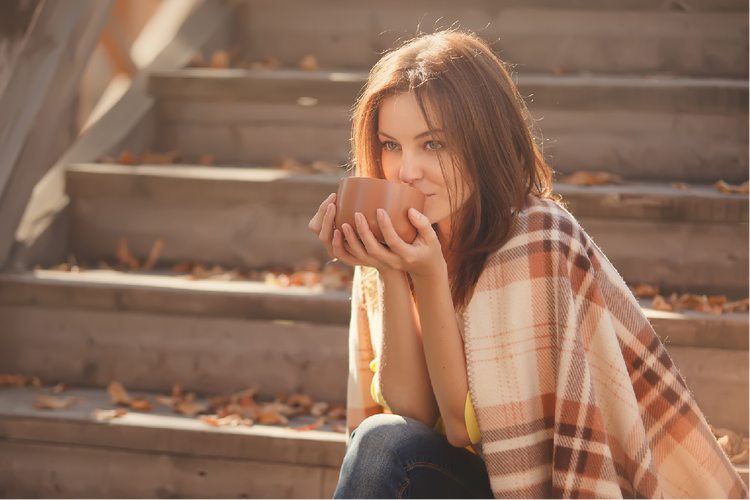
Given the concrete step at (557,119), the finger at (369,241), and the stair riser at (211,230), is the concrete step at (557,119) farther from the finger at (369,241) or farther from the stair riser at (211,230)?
the finger at (369,241)

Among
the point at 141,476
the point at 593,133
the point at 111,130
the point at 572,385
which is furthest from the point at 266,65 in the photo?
the point at 572,385

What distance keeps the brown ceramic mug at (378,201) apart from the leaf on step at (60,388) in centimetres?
114

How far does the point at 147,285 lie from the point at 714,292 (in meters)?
1.53

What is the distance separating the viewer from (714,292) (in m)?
1.87

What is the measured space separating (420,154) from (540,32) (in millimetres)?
1755

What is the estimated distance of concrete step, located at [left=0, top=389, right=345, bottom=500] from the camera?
1547 millimetres

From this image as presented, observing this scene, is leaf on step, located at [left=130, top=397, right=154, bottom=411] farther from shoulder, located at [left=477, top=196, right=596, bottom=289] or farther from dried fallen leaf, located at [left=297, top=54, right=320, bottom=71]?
dried fallen leaf, located at [left=297, top=54, right=320, bottom=71]

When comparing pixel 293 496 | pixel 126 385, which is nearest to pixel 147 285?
pixel 126 385

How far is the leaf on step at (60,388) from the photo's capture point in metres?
1.79

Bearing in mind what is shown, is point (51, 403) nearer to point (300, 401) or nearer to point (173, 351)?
point (173, 351)

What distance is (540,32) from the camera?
105 inches

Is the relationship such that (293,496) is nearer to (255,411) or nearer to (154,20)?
(255,411)

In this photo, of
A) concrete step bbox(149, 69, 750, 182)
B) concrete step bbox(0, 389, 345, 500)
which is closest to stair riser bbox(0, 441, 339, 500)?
concrete step bbox(0, 389, 345, 500)

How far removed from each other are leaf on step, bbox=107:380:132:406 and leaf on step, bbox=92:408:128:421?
0.06 meters
